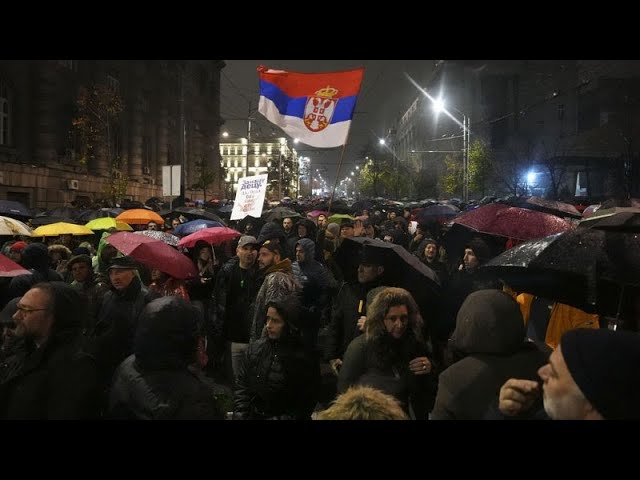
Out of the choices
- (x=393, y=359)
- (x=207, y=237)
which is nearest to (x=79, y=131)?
(x=207, y=237)

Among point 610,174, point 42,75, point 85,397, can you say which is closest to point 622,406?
point 85,397

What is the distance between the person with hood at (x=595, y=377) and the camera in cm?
168

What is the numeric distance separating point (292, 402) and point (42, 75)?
3287cm

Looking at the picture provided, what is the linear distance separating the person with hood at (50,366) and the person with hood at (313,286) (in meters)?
3.61

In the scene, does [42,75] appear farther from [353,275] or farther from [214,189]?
[214,189]

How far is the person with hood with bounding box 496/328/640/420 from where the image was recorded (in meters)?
1.68

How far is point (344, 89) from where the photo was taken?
882 centimetres

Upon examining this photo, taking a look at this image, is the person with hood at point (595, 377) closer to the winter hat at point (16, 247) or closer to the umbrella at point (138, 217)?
the winter hat at point (16, 247)

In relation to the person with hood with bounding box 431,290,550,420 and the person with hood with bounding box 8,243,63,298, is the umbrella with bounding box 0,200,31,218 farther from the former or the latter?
the person with hood with bounding box 431,290,550,420

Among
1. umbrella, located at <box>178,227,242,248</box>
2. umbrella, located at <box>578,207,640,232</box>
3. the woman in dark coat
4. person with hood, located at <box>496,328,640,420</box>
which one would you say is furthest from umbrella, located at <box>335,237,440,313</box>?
umbrella, located at <box>178,227,242,248</box>

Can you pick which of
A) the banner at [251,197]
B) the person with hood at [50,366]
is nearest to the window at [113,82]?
the banner at [251,197]

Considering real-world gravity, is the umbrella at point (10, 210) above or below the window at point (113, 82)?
below

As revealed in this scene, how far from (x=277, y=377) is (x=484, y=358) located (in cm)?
153

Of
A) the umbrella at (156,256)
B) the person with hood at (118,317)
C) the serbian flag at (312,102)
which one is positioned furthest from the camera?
the serbian flag at (312,102)
